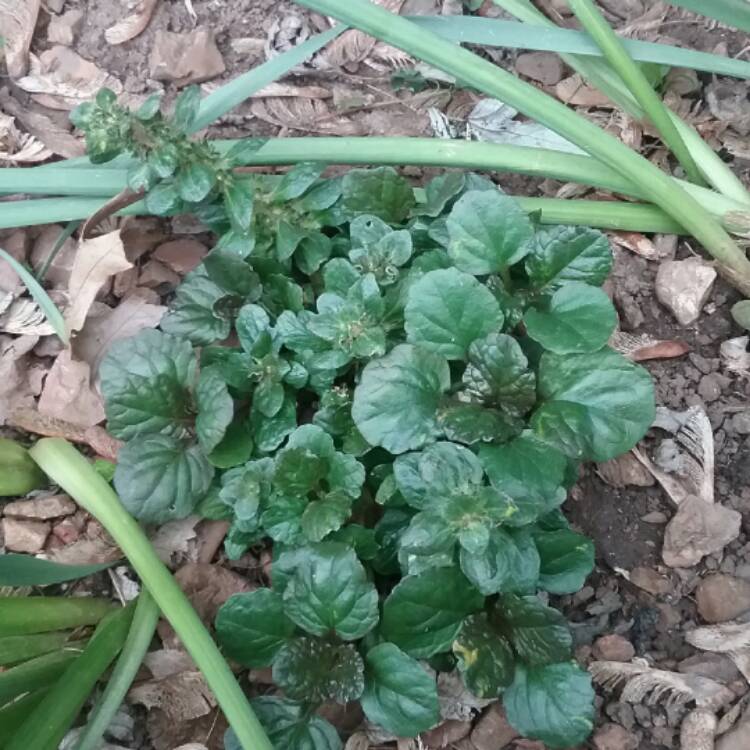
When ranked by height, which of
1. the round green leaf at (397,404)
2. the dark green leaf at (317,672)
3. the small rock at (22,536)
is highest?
the round green leaf at (397,404)

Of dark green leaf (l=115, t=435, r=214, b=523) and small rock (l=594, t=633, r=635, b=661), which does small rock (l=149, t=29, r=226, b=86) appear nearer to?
dark green leaf (l=115, t=435, r=214, b=523)

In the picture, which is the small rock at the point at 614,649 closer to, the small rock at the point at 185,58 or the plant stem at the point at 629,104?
the plant stem at the point at 629,104

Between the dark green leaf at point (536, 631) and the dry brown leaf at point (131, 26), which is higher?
the dry brown leaf at point (131, 26)

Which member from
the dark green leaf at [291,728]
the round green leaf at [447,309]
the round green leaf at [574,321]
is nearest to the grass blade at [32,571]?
the dark green leaf at [291,728]

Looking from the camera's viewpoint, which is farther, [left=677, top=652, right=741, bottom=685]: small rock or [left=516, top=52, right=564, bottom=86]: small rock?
[left=516, top=52, right=564, bottom=86]: small rock

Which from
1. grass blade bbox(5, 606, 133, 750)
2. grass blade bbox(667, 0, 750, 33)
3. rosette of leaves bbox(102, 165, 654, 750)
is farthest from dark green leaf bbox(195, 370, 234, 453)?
grass blade bbox(667, 0, 750, 33)
